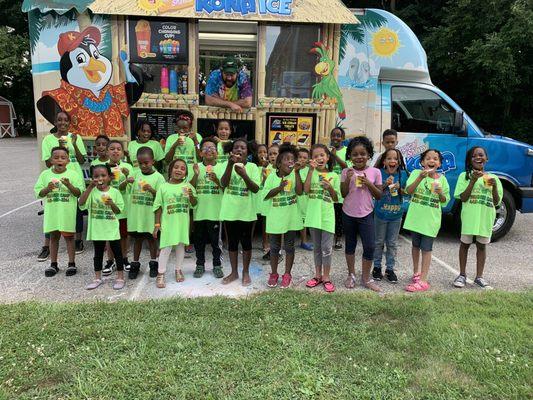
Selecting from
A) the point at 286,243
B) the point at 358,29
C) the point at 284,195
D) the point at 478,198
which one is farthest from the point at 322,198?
the point at 358,29

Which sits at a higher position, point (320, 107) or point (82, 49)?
point (82, 49)

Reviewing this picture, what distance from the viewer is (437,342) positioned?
3482 mm

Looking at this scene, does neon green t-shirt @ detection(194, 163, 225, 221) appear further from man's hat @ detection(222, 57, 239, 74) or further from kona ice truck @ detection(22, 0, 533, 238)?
man's hat @ detection(222, 57, 239, 74)

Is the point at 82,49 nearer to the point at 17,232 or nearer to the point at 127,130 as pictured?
the point at 127,130

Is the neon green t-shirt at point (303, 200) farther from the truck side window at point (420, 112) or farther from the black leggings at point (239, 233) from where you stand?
the truck side window at point (420, 112)

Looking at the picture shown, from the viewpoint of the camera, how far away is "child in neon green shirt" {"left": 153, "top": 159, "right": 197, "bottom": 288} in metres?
4.70

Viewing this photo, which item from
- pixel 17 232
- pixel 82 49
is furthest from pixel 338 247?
pixel 17 232

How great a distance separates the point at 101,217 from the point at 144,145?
4.36 feet

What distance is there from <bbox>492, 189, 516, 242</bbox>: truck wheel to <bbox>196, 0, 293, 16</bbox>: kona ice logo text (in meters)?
4.12

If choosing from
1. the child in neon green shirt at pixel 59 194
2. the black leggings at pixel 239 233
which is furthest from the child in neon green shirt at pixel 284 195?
the child in neon green shirt at pixel 59 194

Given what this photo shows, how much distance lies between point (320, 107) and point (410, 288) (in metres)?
2.70

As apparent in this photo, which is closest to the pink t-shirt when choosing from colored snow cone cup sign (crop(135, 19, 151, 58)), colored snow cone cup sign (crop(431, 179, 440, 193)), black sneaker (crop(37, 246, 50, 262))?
colored snow cone cup sign (crop(431, 179, 440, 193))

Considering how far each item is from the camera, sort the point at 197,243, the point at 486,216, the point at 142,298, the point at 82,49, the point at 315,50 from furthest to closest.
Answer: the point at 315,50, the point at 82,49, the point at 197,243, the point at 486,216, the point at 142,298

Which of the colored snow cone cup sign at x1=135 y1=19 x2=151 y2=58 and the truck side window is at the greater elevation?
the colored snow cone cup sign at x1=135 y1=19 x2=151 y2=58
